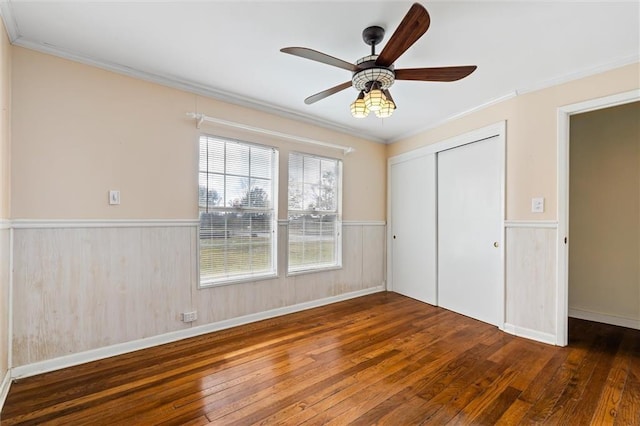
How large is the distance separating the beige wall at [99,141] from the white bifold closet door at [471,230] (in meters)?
2.60

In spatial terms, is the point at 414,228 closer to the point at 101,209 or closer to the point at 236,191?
the point at 236,191

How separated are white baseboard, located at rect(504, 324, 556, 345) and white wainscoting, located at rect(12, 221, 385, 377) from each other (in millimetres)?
2584

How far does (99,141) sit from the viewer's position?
8.04ft

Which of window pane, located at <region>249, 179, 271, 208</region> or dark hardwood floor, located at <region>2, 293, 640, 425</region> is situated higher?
window pane, located at <region>249, 179, 271, 208</region>

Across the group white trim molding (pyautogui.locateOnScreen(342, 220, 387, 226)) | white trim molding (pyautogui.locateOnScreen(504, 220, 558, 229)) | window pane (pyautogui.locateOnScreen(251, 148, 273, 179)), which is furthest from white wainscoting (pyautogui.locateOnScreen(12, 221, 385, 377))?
white trim molding (pyautogui.locateOnScreen(504, 220, 558, 229))

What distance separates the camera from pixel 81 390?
1989 millimetres

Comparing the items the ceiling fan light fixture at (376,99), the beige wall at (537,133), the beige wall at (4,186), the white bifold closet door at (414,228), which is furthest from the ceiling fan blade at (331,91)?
the white bifold closet door at (414,228)

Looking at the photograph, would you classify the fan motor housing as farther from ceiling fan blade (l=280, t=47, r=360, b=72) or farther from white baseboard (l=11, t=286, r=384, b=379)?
white baseboard (l=11, t=286, r=384, b=379)

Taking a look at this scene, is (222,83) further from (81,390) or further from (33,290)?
(81,390)

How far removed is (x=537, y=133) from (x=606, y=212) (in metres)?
1.43

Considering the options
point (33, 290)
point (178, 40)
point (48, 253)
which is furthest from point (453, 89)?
point (33, 290)

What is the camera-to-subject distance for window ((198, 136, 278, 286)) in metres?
3.04

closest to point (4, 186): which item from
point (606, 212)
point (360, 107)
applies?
point (360, 107)

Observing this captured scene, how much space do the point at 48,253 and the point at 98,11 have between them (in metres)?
1.78
